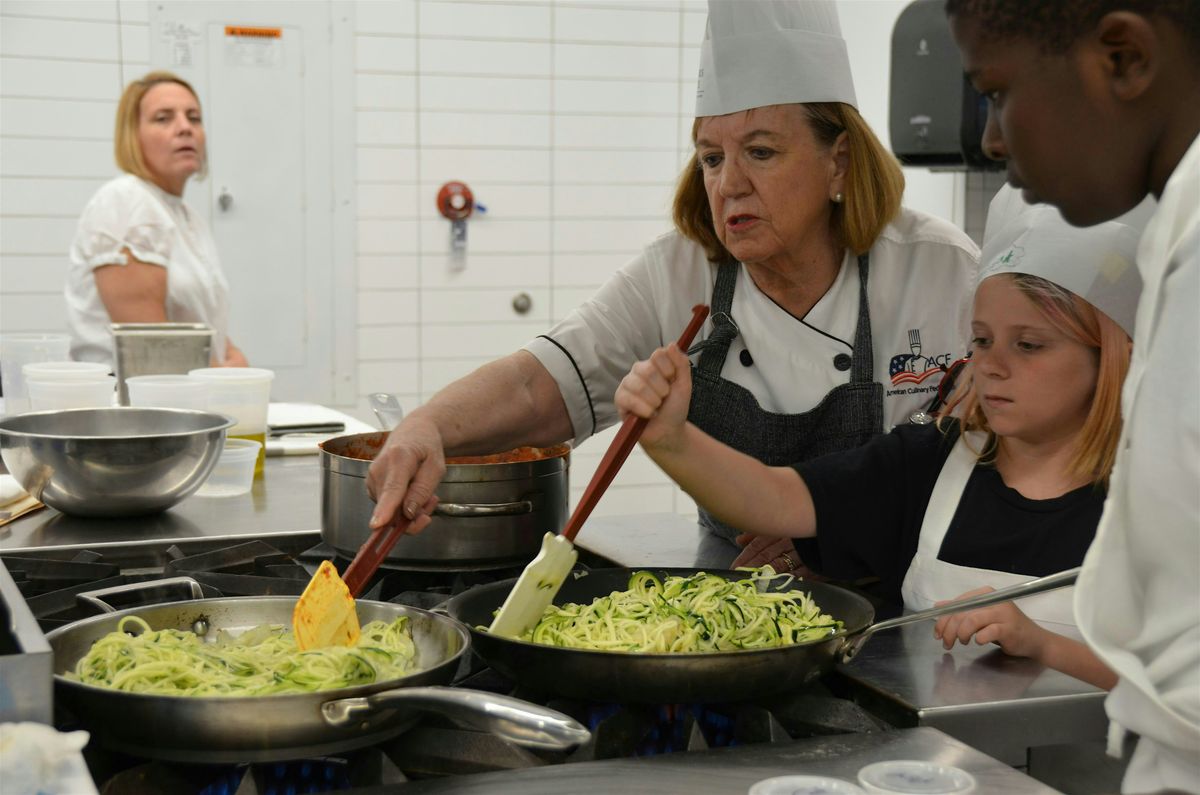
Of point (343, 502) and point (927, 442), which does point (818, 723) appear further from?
point (343, 502)

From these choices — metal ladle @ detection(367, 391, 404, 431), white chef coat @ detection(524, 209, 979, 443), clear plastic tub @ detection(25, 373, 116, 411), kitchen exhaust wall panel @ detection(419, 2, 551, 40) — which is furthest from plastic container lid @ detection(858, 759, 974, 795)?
kitchen exhaust wall panel @ detection(419, 2, 551, 40)

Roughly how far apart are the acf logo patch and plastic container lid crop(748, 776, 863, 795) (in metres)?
1.20

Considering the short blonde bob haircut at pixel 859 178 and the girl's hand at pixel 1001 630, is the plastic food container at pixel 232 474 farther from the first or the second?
the girl's hand at pixel 1001 630

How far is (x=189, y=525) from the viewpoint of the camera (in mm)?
2037

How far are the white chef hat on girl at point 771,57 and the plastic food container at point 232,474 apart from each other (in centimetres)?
105

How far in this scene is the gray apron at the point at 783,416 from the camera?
2039mm

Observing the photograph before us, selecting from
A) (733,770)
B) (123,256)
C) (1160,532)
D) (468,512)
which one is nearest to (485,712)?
(733,770)

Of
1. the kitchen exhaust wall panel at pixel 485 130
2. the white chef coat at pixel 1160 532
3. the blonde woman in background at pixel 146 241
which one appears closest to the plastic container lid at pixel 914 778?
the white chef coat at pixel 1160 532

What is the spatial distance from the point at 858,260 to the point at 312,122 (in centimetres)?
337

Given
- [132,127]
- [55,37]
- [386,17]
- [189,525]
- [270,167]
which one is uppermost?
[386,17]

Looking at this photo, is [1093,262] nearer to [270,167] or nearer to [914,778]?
[914,778]

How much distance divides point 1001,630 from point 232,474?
1.49 metres

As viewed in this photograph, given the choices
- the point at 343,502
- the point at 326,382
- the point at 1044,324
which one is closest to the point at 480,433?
the point at 343,502

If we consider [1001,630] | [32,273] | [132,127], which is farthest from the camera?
[32,273]
